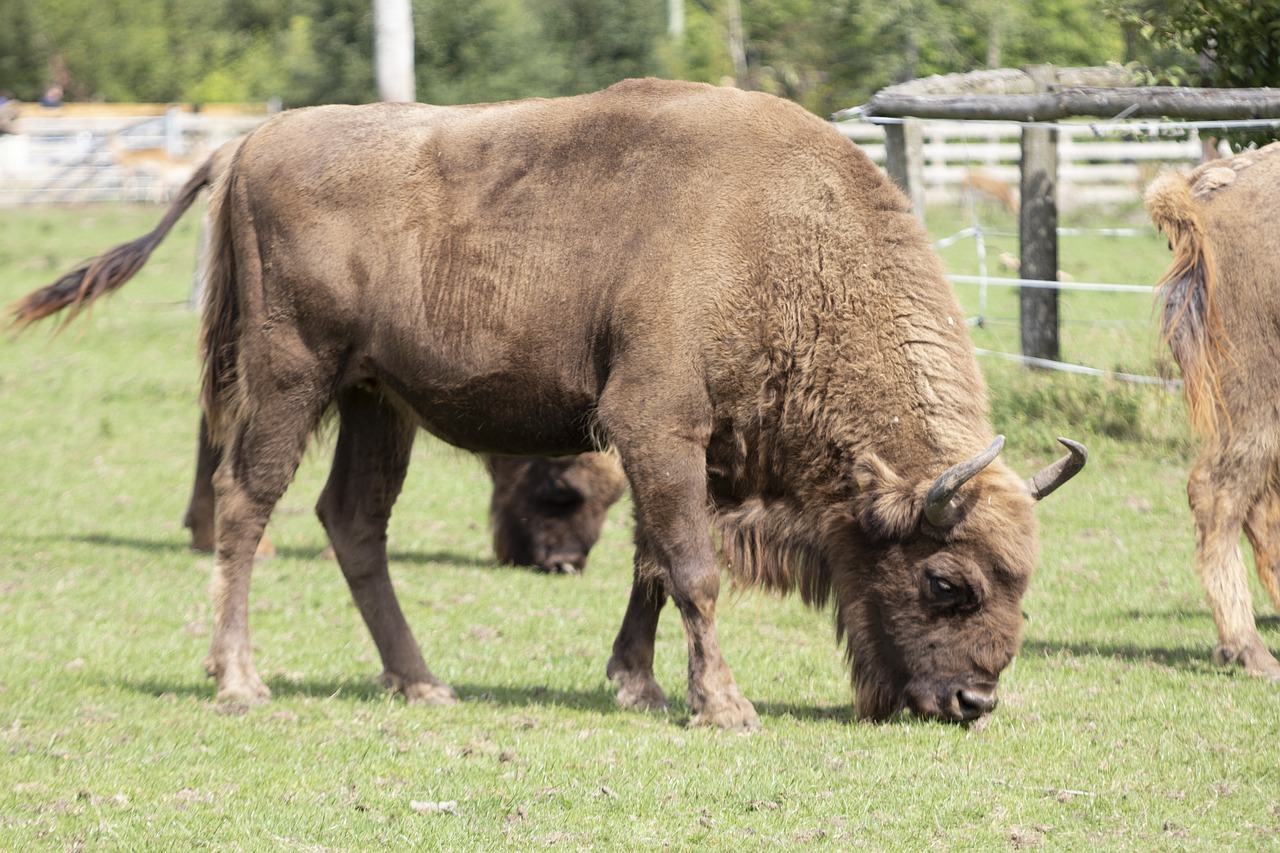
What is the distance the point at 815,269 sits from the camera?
235 inches

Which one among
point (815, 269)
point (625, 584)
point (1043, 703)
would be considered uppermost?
point (815, 269)

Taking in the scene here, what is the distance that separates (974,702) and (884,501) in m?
0.85

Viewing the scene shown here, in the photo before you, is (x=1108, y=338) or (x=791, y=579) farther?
(x=1108, y=338)

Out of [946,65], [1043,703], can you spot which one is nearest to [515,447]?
[1043,703]

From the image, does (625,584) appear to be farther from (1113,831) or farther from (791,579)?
(1113,831)

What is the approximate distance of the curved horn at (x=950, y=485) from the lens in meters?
5.41

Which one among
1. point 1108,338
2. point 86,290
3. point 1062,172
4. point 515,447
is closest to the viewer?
point 515,447

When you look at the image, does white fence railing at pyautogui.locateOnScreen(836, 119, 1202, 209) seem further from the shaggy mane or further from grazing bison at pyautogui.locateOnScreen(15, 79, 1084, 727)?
the shaggy mane

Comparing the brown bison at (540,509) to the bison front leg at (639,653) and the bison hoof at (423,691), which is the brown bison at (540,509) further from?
the bison front leg at (639,653)

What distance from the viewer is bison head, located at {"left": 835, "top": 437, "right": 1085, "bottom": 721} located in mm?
5699

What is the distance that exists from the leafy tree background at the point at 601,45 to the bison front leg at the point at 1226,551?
22.5 meters

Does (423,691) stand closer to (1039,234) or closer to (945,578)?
(945,578)

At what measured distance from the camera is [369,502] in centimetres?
700

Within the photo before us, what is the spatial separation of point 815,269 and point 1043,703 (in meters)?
2.09
